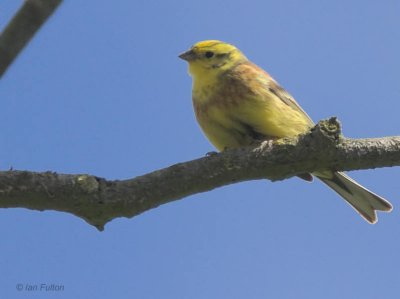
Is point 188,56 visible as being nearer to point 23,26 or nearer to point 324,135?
point 324,135

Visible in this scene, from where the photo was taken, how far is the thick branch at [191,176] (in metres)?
3.27

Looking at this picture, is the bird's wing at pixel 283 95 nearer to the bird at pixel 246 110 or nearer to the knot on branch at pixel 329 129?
the bird at pixel 246 110

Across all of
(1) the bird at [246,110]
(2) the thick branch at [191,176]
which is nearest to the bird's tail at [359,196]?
(1) the bird at [246,110]

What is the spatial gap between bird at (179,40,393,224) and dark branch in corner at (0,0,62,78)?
3.34 meters

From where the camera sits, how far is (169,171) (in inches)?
137

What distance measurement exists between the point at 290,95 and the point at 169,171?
2.57m

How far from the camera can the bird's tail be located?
17.3ft

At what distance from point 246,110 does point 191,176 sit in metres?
1.54

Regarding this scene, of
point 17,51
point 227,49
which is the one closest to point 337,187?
point 227,49

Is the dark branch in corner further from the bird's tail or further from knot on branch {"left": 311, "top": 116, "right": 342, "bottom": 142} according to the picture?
the bird's tail

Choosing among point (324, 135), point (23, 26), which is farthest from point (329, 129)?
point (23, 26)

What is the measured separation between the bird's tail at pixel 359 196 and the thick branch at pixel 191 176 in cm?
148

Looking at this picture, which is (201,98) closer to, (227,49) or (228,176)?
(227,49)

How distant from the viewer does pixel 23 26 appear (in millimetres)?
1582
